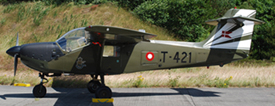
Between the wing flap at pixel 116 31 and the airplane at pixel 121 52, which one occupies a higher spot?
the wing flap at pixel 116 31

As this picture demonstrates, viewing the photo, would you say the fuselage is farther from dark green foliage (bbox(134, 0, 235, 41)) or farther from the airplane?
dark green foliage (bbox(134, 0, 235, 41))

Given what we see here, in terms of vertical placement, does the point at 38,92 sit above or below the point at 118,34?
below

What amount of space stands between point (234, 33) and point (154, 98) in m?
3.74

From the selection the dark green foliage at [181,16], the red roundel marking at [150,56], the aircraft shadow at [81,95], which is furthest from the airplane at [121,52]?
the dark green foliage at [181,16]

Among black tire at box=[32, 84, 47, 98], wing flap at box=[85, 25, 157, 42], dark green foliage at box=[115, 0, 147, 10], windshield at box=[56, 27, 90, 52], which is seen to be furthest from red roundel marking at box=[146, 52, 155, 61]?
dark green foliage at box=[115, 0, 147, 10]

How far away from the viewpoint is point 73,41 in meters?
7.79

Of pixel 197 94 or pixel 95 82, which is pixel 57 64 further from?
pixel 197 94

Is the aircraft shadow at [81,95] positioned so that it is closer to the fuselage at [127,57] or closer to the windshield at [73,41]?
the fuselage at [127,57]

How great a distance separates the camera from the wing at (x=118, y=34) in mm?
6282

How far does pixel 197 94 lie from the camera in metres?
8.74

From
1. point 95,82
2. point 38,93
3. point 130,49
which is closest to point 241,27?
point 130,49

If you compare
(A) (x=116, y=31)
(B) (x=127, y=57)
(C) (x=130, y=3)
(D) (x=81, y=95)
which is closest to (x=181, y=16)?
(C) (x=130, y=3)

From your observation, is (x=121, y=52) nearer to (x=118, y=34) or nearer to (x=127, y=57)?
(x=127, y=57)

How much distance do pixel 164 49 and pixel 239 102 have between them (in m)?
2.90
